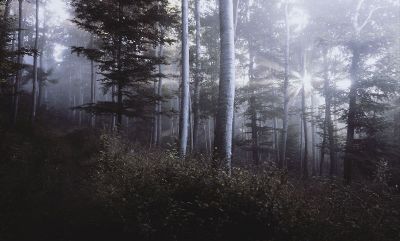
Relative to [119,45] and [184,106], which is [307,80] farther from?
[119,45]

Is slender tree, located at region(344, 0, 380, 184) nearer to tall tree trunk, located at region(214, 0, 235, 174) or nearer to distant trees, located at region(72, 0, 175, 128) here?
distant trees, located at region(72, 0, 175, 128)

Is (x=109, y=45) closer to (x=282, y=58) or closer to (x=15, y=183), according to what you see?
(x=15, y=183)

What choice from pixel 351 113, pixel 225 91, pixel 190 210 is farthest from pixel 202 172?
pixel 351 113

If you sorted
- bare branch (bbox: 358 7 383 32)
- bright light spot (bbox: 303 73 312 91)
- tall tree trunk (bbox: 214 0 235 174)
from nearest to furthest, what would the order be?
tall tree trunk (bbox: 214 0 235 174) < bare branch (bbox: 358 7 383 32) < bright light spot (bbox: 303 73 312 91)

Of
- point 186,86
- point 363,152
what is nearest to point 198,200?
point 186,86

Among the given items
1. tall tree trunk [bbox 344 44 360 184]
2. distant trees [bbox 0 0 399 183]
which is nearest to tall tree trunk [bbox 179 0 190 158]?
distant trees [bbox 0 0 399 183]

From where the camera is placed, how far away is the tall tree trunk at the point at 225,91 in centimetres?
804

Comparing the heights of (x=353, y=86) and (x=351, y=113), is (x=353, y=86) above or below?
above

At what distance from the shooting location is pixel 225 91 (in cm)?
833

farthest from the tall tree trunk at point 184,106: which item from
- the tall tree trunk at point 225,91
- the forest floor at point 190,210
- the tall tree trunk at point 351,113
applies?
the tall tree trunk at point 351,113

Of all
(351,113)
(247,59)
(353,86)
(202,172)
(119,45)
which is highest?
(247,59)

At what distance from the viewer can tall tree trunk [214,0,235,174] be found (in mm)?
8039

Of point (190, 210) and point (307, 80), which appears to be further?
point (307, 80)

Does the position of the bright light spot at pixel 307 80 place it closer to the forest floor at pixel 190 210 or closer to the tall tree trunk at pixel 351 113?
the tall tree trunk at pixel 351 113
